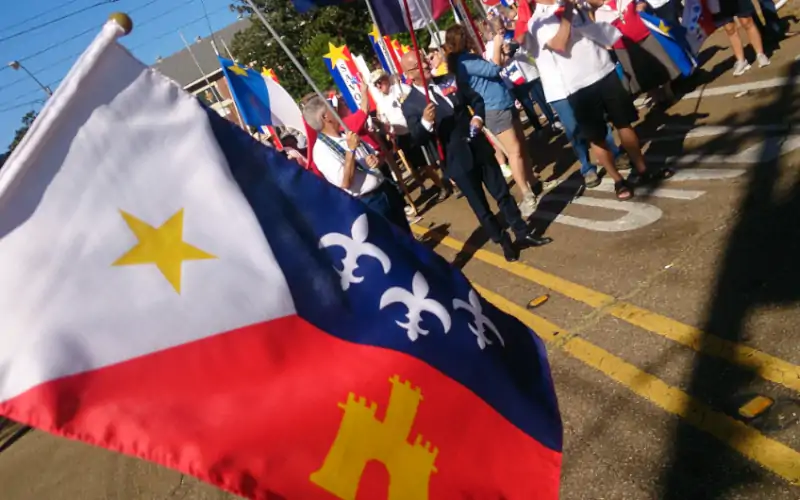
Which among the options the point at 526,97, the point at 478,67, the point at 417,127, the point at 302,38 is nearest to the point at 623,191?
the point at 478,67

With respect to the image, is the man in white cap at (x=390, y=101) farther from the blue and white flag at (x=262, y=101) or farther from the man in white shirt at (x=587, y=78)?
the man in white shirt at (x=587, y=78)

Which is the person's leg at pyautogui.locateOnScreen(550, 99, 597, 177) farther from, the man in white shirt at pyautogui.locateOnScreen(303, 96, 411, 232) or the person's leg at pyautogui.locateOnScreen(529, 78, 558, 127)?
the person's leg at pyautogui.locateOnScreen(529, 78, 558, 127)

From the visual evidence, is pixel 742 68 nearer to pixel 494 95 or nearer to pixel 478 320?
pixel 494 95

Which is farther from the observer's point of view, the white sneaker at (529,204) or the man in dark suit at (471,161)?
the white sneaker at (529,204)

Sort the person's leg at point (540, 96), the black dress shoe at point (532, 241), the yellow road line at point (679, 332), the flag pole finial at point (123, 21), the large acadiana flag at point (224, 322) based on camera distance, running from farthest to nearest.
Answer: the person's leg at point (540, 96) < the black dress shoe at point (532, 241) < the yellow road line at point (679, 332) < the flag pole finial at point (123, 21) < the large acadiana flag at point (224, 322)

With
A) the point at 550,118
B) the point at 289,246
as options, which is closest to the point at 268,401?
the point at 289,246

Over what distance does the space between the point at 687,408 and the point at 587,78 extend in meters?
3.18

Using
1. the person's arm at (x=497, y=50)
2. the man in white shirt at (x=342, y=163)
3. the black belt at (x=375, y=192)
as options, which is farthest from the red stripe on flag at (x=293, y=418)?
the person's arm at (x=497, y=50)

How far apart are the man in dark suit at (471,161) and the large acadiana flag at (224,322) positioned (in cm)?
359

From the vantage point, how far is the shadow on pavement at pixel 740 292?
106 inches

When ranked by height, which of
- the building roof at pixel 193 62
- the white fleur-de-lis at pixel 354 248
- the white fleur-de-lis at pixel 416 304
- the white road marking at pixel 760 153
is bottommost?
the white road marking at pixel 760 153

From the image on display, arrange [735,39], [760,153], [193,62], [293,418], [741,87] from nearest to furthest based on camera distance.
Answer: [293,418] → [760,153] → [741,87] → [735,39] → [193,62]

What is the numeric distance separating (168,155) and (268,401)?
0.67 m

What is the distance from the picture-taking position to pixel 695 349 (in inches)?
133
